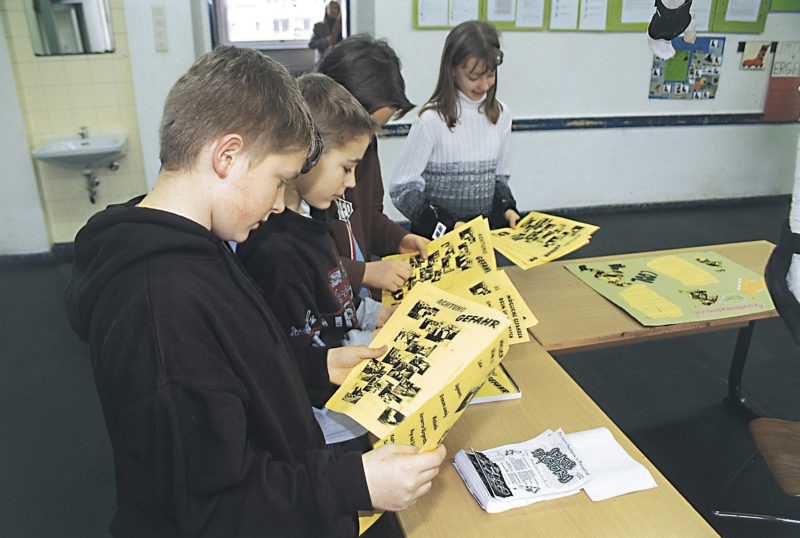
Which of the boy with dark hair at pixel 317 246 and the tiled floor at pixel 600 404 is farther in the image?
the tiled floor at pixel 600 404

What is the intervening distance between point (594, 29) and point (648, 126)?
100 cm

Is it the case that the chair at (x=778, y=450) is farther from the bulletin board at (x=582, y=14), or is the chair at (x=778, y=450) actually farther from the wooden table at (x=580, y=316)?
the bulletin board at (x=582, y=14)

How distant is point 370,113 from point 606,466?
982mm

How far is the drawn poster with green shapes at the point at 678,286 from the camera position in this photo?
5.39 ft

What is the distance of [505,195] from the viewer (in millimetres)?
2246

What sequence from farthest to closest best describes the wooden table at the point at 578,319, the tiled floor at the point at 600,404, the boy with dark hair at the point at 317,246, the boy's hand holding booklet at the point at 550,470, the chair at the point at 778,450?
the tiled floor at the point at 600,404 → the wooden table at the point at 578,319 → the boy with dark hair at the point at 317,246 → the boy's hand holding booklet at the point at 550,470 → the chair at the point at 778,450

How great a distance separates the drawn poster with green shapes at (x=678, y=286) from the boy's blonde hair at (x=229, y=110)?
4.08 feet

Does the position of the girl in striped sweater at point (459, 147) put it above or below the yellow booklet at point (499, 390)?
above

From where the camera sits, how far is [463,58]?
1995 mm

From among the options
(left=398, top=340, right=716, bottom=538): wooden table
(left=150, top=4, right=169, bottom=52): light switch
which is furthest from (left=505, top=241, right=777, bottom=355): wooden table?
(left=150, top=4, right=169, bottom=52): light switch

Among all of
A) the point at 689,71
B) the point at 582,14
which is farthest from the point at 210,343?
Result: the point at 689,71

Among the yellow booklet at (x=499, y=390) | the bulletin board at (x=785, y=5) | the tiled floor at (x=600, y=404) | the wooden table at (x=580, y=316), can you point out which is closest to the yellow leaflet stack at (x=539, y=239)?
the wooden table at (x=580, y=316)

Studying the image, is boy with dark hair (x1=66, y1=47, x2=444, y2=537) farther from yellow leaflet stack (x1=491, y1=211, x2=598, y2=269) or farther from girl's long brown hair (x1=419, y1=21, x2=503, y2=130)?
girl's long brown hair (x1=419, y1=21, x2=503, y2=130)

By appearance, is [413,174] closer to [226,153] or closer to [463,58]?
[463,58]
